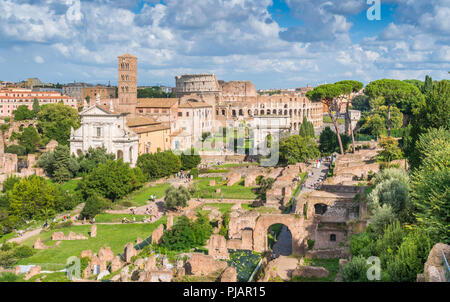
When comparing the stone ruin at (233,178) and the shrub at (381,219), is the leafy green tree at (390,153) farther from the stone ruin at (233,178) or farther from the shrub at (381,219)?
the shrub at (381,219)

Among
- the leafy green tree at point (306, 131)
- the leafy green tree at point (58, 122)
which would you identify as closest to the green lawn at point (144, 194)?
the leafy green tree at point (58, 122)

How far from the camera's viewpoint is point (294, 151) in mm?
42781

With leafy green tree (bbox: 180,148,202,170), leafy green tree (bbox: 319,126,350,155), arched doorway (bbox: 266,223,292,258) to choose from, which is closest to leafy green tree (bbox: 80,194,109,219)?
arched doorway (bbox: 266,223,292,258)

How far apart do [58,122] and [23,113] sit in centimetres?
1184

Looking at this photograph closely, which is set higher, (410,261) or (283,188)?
(283,188)

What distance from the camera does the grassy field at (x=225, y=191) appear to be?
35.0 m

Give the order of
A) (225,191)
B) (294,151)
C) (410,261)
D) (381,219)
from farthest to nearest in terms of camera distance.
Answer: (294,151), (225,191), (381,219), (410,261)

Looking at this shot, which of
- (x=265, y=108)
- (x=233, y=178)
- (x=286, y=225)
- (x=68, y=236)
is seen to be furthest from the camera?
(x=265, y=108)

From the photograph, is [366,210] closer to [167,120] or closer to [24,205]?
[24,205]

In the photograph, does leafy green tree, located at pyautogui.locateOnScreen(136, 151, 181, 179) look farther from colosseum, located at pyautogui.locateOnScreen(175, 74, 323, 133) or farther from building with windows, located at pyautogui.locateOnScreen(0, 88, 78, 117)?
colosseum, located at pyautogui.locateOnScreen(175, 74, 323, 133)

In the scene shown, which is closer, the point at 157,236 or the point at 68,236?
the point at 157,236

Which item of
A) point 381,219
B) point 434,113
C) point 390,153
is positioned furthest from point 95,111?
point 381,219

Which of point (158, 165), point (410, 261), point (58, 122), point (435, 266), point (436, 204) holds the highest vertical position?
point (58, 122)

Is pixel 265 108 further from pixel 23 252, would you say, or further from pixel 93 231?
pixel 23 252
